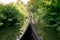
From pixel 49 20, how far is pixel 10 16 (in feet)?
11.6

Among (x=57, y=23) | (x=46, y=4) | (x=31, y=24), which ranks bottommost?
(x=57, y=23)

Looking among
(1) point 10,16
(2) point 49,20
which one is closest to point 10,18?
(1) point 10,16

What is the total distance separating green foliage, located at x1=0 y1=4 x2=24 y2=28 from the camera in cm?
1691

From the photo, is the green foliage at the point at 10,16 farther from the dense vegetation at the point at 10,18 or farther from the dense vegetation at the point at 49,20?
the dense vegetation at the point at 49,20

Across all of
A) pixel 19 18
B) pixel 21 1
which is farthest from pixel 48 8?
pixel 21 1

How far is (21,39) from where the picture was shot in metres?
7.09

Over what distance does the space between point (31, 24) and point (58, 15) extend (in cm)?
791

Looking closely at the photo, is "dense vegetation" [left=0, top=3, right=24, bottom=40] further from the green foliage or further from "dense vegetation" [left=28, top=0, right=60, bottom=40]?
"dense vegetation" [left=28, top=0, right=60, bottom=40]

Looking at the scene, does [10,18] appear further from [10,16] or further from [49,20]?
[49,20]

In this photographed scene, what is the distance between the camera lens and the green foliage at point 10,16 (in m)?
16.9

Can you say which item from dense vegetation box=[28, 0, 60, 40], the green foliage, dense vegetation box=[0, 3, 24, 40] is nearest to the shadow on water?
dense vegetation box=[28, 0, 60, 40]

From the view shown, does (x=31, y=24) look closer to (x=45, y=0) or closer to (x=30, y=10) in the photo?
(x=45, y=0)

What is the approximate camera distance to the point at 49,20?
15.4m

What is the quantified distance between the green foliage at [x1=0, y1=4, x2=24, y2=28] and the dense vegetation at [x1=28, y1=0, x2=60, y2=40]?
1.43 m
